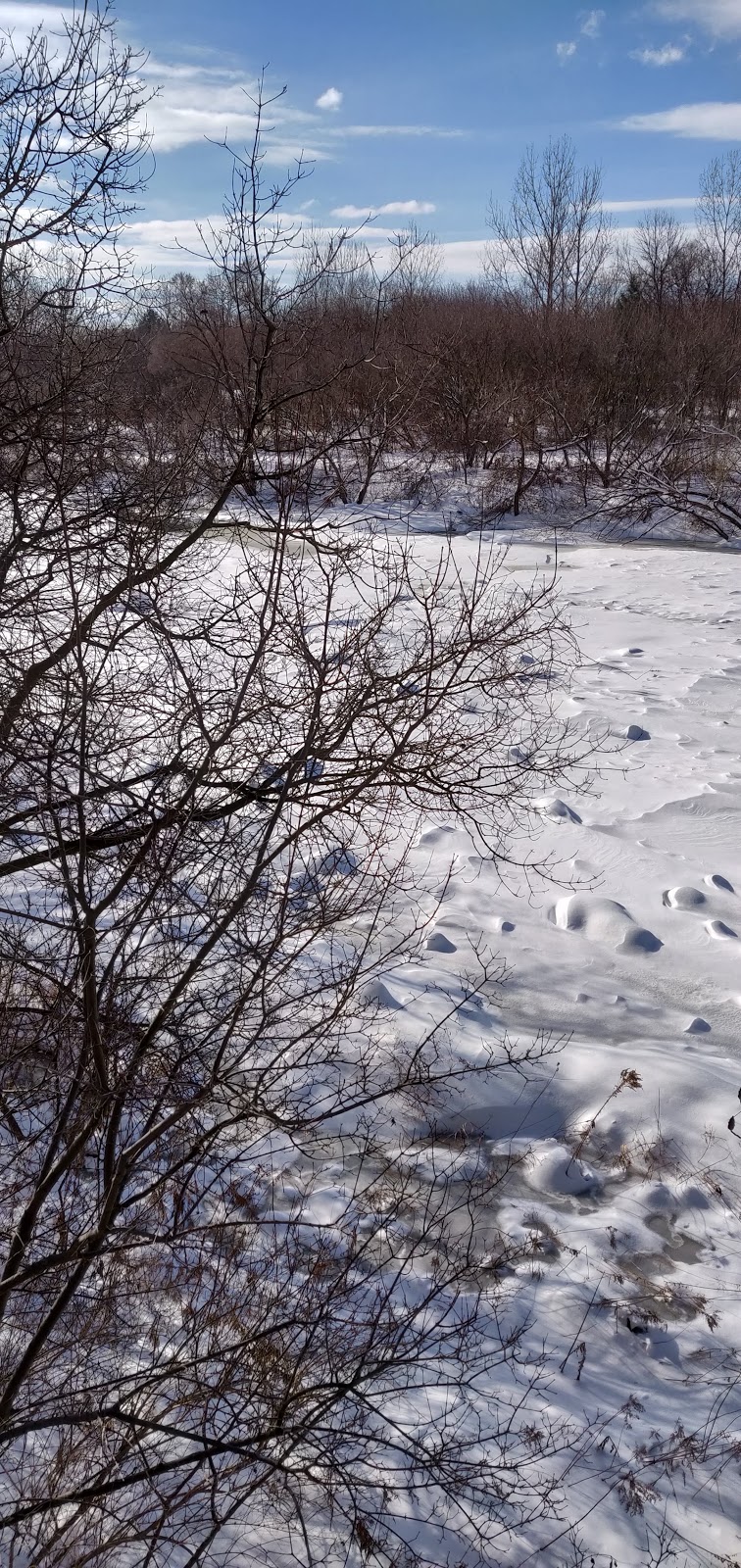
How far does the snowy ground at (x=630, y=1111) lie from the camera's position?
3588mm

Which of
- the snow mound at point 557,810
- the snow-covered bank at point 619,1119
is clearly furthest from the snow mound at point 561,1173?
the snow mound at point 557,810

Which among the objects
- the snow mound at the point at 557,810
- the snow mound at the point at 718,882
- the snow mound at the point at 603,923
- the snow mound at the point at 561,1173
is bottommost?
the snow mound at the point at 561,1173

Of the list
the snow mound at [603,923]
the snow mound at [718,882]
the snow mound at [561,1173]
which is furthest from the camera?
the snow mound at [718,882]

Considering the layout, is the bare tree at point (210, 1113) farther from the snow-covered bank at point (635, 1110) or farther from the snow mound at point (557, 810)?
the snow mound at point (557, 810)

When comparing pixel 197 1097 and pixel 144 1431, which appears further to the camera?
pixel 197 1097

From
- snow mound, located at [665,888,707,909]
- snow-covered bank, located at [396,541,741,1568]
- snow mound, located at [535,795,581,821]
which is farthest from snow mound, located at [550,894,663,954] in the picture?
snow mound, located at [535,795,581,821]

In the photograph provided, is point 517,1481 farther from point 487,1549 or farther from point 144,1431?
point 144,1431

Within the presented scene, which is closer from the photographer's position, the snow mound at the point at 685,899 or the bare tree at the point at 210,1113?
the bare tree at the point at 210,1113

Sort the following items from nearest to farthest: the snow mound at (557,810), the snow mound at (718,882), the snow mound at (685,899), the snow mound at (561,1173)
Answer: the snow mound at (561,1173) < the snow mound at (685,899) < the snow mound at (718,882) < the snow mound at (557,810)

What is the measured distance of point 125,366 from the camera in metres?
6.38

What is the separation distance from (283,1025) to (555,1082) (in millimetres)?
1423

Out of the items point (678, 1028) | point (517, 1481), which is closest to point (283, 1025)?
point (678, 1028)

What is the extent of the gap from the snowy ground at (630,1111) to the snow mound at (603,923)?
13 mm

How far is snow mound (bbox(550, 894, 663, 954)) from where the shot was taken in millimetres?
6625
